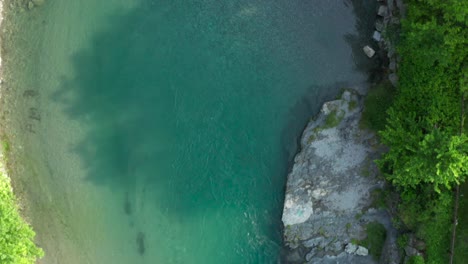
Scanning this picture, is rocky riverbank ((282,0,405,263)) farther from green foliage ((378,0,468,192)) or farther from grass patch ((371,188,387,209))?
green foliage ((378,0,468,192))

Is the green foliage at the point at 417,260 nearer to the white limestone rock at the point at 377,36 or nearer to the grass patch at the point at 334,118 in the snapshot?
the grass patch at the point at 334,118

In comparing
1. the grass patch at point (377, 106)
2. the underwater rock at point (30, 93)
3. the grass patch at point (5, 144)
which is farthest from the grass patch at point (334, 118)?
the grass patch at point (5, 144)

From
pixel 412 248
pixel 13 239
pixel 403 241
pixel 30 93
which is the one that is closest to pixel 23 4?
pixel 30 93

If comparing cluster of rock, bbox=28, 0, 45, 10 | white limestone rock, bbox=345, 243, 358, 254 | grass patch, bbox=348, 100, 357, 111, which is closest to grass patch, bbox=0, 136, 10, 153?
cluster of rock, bbox=28, 0, 45, 10

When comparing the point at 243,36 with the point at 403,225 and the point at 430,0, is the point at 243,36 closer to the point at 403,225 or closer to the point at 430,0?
the point at 430,0

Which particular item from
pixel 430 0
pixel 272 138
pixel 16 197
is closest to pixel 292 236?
pixel 272 138

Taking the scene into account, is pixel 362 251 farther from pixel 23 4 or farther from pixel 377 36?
pixel 23 4
